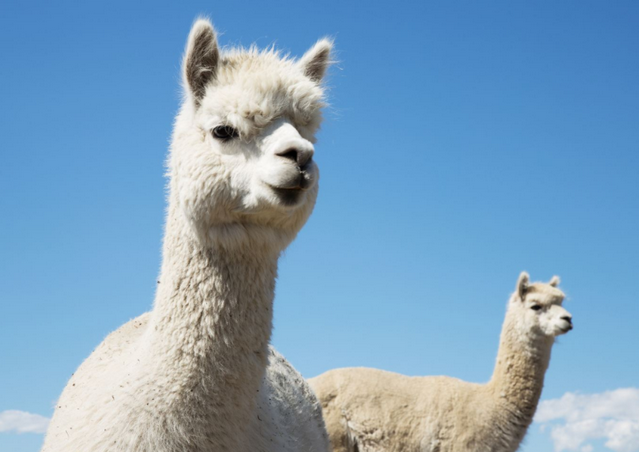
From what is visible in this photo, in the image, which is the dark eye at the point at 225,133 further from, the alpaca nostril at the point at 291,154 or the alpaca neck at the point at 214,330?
the alpaca neck at the point at 214,330

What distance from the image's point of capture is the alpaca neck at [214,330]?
325 cm

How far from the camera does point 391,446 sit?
878cm

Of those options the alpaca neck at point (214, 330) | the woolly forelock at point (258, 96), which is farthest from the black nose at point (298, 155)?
the alpaca neck at point (214, 330)

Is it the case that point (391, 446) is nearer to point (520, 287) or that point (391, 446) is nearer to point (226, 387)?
point (520, 287)

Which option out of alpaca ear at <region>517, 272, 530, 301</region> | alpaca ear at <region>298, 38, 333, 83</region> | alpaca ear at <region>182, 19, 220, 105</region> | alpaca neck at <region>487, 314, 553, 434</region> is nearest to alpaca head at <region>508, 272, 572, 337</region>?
alpaca ear at <region>517, 272, 530, 301</region>

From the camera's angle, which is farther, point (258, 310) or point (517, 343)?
point (517, 343)

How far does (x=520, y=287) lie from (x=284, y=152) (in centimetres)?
817

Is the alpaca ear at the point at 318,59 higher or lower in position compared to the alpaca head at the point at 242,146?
higher

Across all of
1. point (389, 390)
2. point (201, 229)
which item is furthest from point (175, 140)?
point (389, 390)

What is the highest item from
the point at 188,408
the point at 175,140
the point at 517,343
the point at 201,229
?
the point at 517,343

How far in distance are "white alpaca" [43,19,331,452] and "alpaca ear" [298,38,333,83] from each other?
0.53m

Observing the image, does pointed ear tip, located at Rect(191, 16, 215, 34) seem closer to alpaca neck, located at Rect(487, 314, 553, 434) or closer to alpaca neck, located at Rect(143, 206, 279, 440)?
alpaca neck, located at Rect(143, 206, 279, 440)

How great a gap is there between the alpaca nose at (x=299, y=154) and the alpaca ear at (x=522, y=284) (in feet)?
26.4

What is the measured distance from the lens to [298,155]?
323cm
